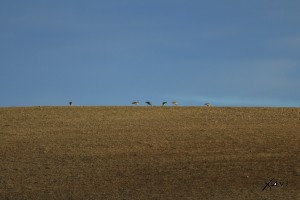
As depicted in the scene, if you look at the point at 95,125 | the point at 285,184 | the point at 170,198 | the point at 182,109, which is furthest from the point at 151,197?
the point at 182,109

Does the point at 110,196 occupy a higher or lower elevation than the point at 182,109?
lower

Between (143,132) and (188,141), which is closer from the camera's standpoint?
(188,141)

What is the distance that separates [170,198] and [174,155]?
849 centimetres

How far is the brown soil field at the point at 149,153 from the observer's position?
24.7 m

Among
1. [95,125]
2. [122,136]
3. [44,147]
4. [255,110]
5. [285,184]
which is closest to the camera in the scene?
[285,184]

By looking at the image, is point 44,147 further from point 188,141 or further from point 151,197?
point 151,197

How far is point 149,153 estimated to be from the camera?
1238 inches

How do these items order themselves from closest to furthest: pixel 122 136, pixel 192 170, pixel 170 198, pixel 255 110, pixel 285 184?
1. pixel 170 198
2. pixel 285 184
3. pixel 192 170
4. pixel 122 136
5. pixel 255 110

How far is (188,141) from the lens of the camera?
33875mm

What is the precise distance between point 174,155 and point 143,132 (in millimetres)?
5795

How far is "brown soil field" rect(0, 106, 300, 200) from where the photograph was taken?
24703 millimetres

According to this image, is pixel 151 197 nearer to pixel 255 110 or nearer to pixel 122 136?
pixel 122 136

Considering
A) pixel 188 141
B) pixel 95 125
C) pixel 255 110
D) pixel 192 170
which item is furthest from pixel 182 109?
pixel 192 170

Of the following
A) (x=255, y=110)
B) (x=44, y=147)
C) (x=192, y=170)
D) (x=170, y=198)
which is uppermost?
(x=255, y=110)
